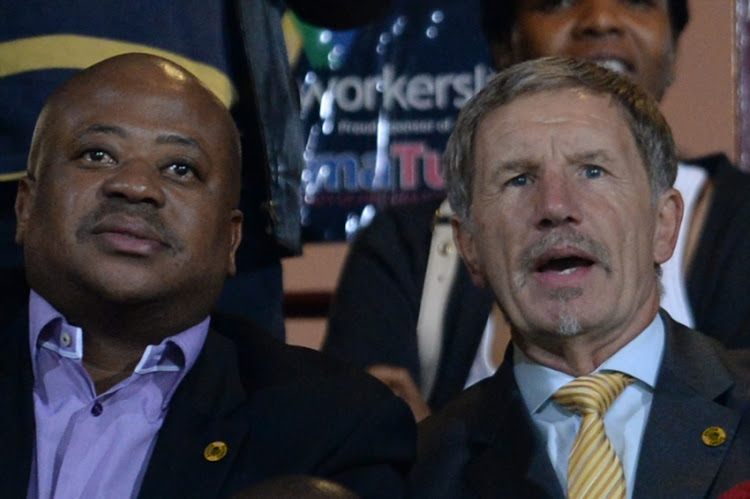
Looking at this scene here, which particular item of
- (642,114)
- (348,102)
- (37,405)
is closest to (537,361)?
(642,114)

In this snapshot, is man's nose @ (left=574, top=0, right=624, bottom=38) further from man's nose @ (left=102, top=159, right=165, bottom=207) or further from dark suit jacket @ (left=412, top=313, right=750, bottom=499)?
man's nose @ (left=102, top=159, right=165, bottom=207)

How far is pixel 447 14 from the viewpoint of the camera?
10.8 feet

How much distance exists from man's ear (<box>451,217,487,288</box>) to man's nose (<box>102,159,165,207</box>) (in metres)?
0.42

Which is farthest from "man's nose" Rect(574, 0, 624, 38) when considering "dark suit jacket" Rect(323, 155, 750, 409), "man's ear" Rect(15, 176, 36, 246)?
"man's ear" Rect(15, 176, 36, 246)

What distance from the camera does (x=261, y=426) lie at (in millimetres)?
2053

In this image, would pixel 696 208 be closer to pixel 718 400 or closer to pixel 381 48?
pixel 718 400

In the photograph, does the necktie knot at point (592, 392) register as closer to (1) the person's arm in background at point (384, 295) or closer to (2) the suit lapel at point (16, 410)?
(1) the person's arm in background at point (384, 295)

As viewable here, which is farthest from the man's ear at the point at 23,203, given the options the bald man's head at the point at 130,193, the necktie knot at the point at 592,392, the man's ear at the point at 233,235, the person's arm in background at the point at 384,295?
the necktie knot at the point at 592,392

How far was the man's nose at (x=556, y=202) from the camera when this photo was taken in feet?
6.72

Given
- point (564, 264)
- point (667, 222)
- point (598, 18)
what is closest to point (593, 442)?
point (564, 264)

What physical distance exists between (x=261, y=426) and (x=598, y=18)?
1.10m

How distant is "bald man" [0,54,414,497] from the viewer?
2016mm

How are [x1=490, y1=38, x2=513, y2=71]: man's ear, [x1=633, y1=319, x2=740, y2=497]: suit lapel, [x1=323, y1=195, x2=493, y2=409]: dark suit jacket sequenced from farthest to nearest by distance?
[x1=490, y1=38, x2=513, y2=71]: man's ear < [x1=323, y1=195, x2=493, y2=409]: dark suit jacket < [x1=633, y1=319, x2=740, y2=497]: suit lapel

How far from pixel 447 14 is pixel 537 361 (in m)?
1.32
